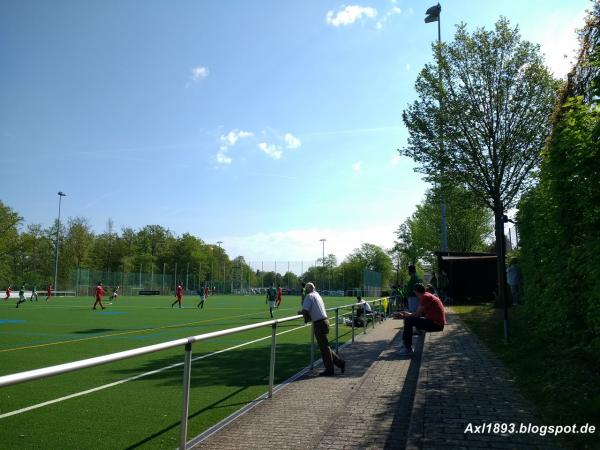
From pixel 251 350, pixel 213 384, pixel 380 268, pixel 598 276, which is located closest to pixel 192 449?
pixel 213 384

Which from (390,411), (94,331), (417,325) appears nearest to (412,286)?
(417,325)

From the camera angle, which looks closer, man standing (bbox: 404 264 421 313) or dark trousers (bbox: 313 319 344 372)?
dark trousers (bbox: 313 319 344 372)

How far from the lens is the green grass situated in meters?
4.76

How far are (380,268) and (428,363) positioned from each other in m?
94.6

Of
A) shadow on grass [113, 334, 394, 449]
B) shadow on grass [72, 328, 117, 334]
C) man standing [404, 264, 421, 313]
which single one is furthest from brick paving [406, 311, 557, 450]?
shadow on grass [72, 328, 117, 334]

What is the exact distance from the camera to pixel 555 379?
253 inches

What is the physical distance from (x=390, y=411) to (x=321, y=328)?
2.64 meters

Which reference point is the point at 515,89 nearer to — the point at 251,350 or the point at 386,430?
the point at 251,350

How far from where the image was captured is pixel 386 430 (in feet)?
16.8

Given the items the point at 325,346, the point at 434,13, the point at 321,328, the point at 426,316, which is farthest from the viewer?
the point at 434,13

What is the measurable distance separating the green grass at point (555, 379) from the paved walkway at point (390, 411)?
0.24m

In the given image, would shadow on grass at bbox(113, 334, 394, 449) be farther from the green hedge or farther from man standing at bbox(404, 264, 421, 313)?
the green hedge

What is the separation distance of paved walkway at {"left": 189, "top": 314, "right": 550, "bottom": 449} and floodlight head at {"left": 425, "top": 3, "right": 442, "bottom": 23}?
28007 millimetres

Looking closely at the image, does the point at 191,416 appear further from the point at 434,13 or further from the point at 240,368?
the point at 434,13
